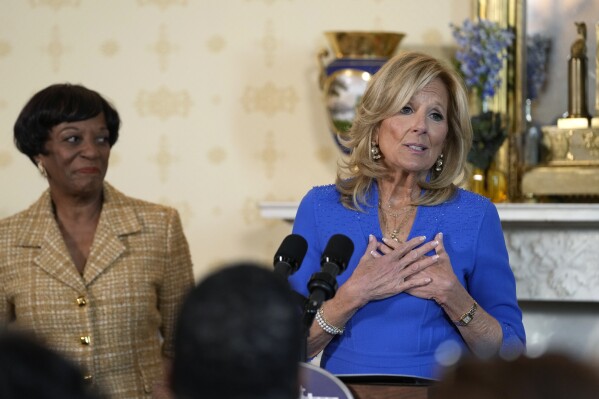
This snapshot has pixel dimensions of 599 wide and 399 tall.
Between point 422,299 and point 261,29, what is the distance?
257 cm

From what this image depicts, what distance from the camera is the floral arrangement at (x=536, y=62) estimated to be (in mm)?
4453

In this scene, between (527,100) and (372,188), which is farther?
(527,100)

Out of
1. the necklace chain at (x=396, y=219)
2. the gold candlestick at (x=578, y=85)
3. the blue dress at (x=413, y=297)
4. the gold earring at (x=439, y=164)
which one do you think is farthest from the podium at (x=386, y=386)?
the gold candlestick at (x=578, y=85)

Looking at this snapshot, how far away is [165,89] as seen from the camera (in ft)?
15.7

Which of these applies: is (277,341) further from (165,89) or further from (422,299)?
(165,89)

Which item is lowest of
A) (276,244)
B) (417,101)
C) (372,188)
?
(276,244)

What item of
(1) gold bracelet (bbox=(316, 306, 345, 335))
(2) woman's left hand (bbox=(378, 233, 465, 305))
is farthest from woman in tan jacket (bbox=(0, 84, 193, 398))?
(2) woman's left hand (bbox=(378, 233, 465, 305))

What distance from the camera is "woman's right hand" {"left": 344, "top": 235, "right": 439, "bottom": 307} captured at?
2.33 metres

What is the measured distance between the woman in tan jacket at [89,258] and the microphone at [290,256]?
1069 millimetres

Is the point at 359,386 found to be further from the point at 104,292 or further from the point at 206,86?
the point at 206,86

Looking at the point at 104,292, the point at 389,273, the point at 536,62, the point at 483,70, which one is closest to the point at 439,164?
the point at 389,273

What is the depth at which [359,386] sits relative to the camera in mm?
2006

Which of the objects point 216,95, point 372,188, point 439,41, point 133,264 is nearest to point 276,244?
point 216,95

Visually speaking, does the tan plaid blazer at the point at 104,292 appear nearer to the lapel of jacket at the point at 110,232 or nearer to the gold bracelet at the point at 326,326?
the lapel of jacket at the point at 110,232
